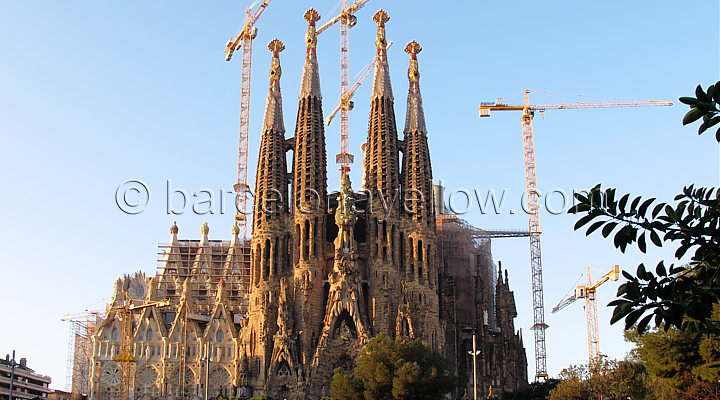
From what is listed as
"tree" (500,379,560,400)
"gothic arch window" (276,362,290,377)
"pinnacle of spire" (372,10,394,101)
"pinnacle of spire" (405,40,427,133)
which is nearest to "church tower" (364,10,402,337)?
"pinnacle of spire" (372,10,394,101)

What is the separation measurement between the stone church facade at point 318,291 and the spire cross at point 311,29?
0.52ft

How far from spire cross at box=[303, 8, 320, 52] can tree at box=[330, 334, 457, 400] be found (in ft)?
122

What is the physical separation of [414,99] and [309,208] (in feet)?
52.6

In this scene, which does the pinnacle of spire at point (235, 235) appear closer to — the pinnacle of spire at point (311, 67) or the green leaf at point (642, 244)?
the pinnacle of spire at point (311, 67)

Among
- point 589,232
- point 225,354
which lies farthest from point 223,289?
point 589,232

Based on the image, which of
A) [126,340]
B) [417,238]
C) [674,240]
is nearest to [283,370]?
[417,238]

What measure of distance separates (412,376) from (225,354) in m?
31.8

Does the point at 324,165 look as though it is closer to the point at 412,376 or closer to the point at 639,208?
the point at 412,376

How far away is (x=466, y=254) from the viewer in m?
96.8

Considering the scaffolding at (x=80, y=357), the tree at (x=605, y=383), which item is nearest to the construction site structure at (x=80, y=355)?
the scaffolding at (x=80, y=357)

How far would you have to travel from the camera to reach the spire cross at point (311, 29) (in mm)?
90125

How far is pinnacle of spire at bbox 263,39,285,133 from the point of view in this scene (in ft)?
287

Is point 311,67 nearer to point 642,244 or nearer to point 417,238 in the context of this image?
point 417,238

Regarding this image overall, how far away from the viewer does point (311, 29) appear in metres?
90.8
